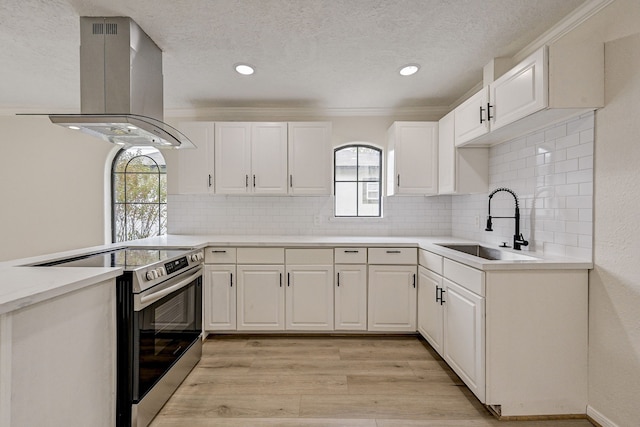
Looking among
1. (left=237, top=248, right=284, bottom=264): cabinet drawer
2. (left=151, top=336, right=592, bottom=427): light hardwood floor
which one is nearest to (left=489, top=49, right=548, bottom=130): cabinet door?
(left=151, top=336, right=592, bottom=427): light hardwood floor

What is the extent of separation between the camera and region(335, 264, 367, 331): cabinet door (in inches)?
116

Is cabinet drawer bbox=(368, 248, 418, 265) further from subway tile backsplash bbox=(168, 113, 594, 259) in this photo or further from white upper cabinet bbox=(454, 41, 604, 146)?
white upper cabinet bbox=(454, 41, 604, 146)

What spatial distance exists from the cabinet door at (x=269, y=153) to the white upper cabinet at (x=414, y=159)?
1.21 meters

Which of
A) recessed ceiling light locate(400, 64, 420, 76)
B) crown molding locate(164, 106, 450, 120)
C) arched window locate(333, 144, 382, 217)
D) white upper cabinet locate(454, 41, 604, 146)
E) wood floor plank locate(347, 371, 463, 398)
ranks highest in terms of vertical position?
recessed ceiling light locate(400, 64, 420, 76)

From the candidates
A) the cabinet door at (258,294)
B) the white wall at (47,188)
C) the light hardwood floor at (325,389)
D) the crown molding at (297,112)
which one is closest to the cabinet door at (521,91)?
the crown molding at (297,112)

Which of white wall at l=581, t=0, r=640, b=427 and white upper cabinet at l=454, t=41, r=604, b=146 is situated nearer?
white wall at l=581, t=0, r=640, b=427

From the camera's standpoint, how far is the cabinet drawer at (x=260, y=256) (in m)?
2.94

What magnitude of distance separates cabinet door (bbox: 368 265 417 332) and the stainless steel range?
1637 mm

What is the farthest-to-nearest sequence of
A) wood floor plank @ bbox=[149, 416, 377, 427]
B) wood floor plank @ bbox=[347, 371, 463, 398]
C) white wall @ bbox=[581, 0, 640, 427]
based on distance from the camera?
1. wood floor plank @ bbox=[347, 371, 463, 398]
2. wood floor plank @ bbox=[149, 416, 377, 427]
3. white wall @ bbox=[581, 0, 640, 427]

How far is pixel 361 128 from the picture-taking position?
143 inches

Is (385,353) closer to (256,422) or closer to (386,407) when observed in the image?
(386,407)

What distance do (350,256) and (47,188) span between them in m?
3.64

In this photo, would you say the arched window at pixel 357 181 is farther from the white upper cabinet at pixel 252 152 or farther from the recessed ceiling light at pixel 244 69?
the recessed ceiling light at pixel 244 69

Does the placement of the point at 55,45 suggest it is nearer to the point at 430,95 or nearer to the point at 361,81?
the point at 361,81
